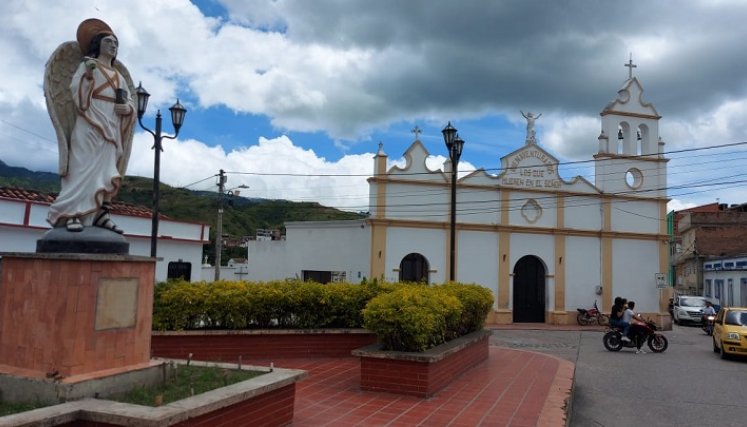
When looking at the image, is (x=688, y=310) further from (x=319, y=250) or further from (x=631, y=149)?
(x=319, y=250)

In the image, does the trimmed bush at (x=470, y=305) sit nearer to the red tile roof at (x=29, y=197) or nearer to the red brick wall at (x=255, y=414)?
the red brick wall at (x=255, y=414)

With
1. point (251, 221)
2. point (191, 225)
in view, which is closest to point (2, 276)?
point (191, 225)

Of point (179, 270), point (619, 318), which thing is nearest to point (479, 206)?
point (619, 318)

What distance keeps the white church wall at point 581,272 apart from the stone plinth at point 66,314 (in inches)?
838

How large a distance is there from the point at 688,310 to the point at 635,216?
8687 mm

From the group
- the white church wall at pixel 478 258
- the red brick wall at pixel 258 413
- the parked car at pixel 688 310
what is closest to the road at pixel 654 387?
the red brick wall at pixel 258 413

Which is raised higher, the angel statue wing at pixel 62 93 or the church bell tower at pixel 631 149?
the church bell tower at pixel 631 149

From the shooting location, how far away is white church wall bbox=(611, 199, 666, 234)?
81.0 ft

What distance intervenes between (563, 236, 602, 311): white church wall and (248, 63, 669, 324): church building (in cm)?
4

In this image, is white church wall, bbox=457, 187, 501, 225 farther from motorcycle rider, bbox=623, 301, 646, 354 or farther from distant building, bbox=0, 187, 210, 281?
distant building, bbox=0, 187, 210, 281

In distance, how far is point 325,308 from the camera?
31.8 feet

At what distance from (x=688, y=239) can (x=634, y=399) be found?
44.6 m

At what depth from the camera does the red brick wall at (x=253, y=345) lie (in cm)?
873

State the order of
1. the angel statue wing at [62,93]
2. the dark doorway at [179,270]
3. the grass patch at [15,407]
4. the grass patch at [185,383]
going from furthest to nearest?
the dark doorway at [179,270] < the angel statue wing at [62,93] < the grass patch at [185,383] < the grass patch at [15,407]
